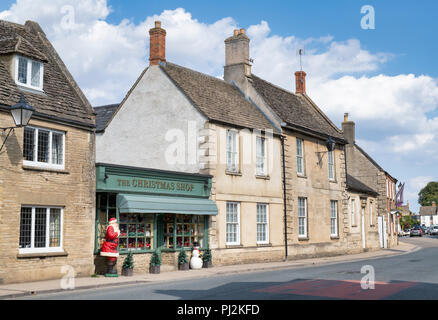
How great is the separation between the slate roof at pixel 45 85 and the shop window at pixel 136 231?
3766 mm

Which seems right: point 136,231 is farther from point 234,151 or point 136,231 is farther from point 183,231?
point 234,151

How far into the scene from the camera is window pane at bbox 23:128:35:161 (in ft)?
52.3

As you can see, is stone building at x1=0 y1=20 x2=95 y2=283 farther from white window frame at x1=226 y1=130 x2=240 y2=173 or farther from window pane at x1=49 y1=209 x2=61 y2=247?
white window frame at x1=226 y1=130 x2=240 y2=173

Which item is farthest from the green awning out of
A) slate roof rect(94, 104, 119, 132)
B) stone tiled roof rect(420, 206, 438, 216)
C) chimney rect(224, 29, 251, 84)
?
stone tiled roof rect(420, 206, 438, 216)

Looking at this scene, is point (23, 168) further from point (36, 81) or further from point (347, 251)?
point (347, 251)

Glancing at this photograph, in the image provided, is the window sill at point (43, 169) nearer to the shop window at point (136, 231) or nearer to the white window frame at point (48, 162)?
the white window frame at point (48, 162)

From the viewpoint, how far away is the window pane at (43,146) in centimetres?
1644

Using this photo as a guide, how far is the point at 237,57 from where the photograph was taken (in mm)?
28766

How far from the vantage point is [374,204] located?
39.8 metres

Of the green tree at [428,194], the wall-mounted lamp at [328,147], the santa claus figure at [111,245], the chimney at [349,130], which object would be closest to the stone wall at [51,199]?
the santa claus figure at [111,245]

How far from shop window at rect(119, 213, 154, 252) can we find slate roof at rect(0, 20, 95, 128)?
12.4ft

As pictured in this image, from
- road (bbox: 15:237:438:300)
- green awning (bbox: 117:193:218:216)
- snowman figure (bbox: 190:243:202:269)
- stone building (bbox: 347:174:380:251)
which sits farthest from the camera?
stone building (bbox: 347:174:380:251)

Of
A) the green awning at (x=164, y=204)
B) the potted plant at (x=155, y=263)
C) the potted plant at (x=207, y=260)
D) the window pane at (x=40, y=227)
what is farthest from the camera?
the potted plant at (x=207, y=260)
